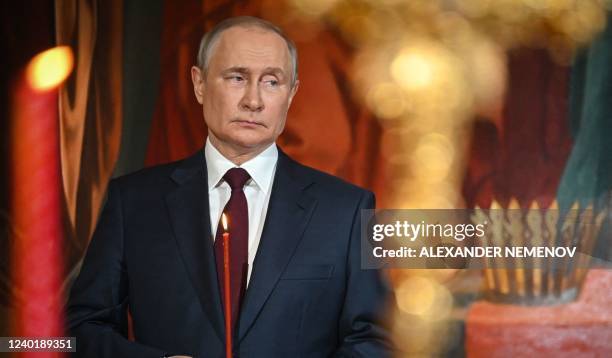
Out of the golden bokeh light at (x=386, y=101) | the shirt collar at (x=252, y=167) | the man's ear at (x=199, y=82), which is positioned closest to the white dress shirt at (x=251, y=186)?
the shirt collar at (x=252, y=167)

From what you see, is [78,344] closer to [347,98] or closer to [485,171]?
[347,98]

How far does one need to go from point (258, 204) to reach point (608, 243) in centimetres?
90

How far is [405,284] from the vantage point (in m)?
1.79

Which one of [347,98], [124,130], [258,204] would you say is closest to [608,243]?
[347,98]

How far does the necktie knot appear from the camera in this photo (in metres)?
1.46

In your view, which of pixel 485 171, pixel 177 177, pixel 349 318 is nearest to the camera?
pixel 349 318

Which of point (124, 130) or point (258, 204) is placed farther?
point (124, 130)

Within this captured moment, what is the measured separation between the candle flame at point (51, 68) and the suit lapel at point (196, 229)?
1.69 ft

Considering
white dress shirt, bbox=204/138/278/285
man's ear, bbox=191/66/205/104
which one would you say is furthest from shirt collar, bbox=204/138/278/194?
man's ear, bbox=191/66/205/104

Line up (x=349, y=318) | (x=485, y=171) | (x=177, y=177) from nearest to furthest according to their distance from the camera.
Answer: (x=349, y=318) → (x=177, y=177) → (x=485, y=171)

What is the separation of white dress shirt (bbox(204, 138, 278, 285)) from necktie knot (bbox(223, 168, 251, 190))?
1cm

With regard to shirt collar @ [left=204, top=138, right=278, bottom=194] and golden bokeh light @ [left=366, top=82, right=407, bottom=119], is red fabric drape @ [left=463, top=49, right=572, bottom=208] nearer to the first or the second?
golden bokeh light @ [left=366, top=82, right=407, bottom=119]

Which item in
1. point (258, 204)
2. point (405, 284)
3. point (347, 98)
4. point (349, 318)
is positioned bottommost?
point (349, 318)

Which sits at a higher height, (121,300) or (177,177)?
(177,177)
